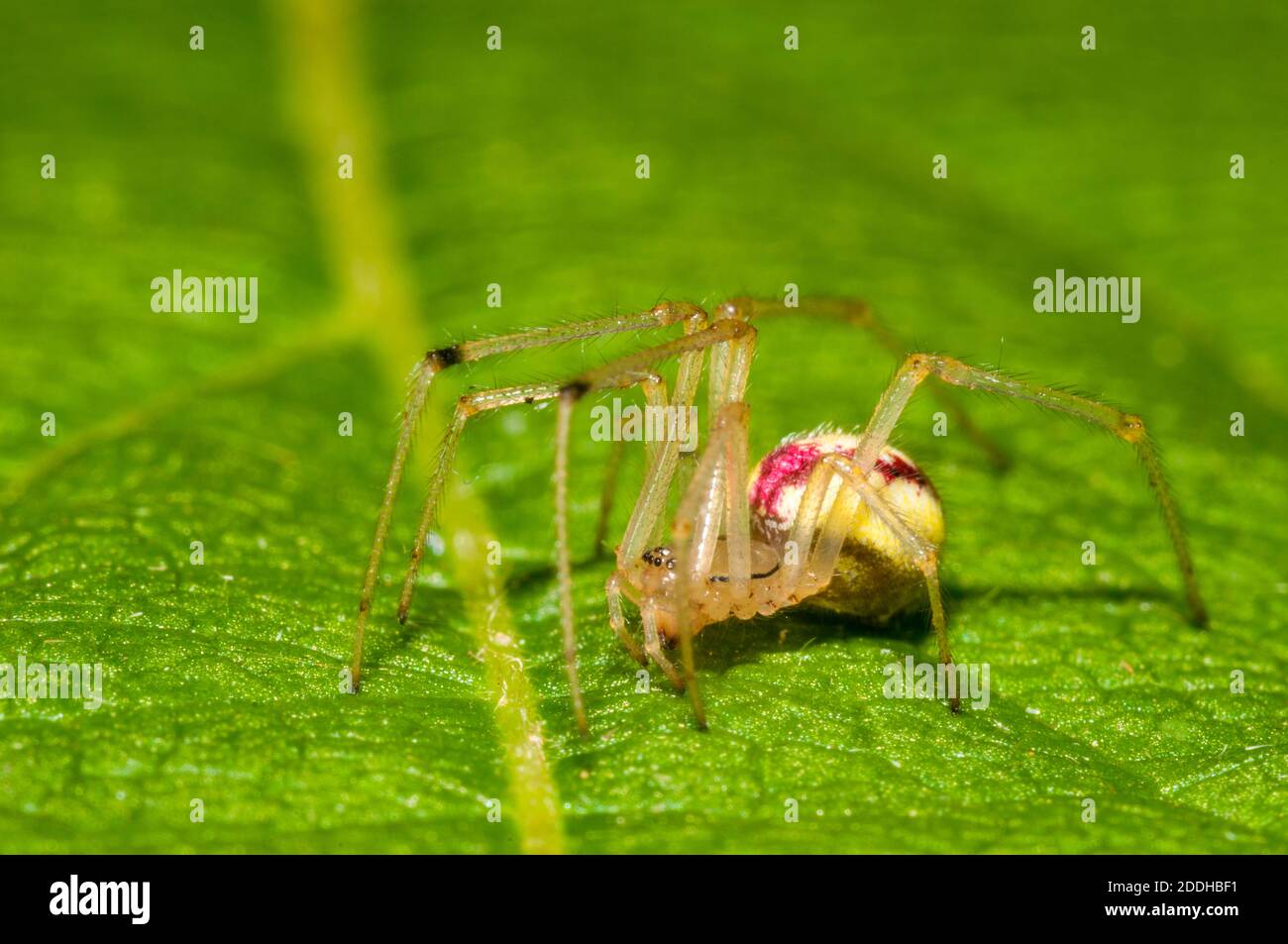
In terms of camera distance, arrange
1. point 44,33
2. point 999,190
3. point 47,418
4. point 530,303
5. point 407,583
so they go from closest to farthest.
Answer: point 407,583
point 47,418
point 530,303
point 999,190
point 44,33

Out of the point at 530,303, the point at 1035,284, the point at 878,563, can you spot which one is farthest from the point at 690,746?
the point at 1035,284

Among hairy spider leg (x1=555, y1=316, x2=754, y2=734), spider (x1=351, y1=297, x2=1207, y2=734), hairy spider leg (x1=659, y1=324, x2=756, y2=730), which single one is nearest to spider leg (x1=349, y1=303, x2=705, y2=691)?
spider (x1=351, y1=297, x2=1207, y2=734)

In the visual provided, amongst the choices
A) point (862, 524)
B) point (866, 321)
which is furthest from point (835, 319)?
point (862, 524)

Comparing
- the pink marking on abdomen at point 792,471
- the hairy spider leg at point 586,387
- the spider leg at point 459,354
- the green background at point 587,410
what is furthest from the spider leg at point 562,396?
the pink marking on abdomen at point 792,471

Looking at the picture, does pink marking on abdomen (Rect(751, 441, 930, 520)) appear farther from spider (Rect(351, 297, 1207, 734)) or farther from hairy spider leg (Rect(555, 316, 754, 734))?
hairy spider leg (Rect(555, 316, 754, 734))

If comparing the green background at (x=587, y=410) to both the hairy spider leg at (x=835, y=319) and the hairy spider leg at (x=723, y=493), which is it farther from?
the hairy spider leg at (x=723, y=493)

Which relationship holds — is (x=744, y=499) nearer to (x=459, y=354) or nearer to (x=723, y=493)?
(x=723, y=493)

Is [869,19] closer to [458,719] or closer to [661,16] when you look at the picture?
[661,16]
